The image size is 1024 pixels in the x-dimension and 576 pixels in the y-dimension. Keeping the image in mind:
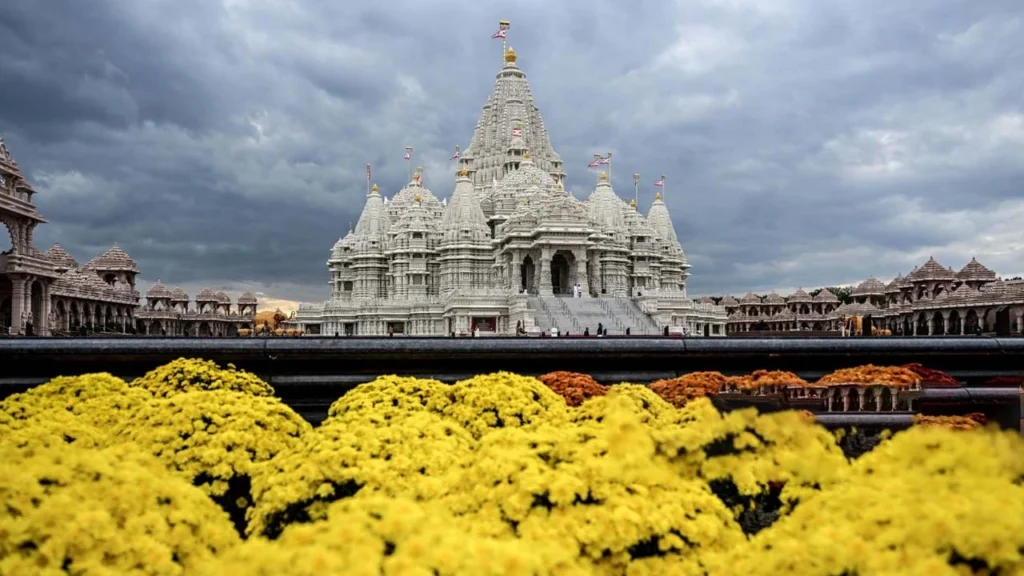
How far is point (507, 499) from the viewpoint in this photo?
20.6 ft

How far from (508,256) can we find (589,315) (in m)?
9.39

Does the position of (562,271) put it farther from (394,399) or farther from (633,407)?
(633,407)

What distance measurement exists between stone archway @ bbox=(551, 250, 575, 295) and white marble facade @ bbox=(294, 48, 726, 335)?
11 centimetres

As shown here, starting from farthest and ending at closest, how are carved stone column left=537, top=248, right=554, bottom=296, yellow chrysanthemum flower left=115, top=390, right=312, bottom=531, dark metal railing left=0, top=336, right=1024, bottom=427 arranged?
carved stone column left=537, top=248, right=554, bottom=296 → dark metal railing left=0, top=336, right=1024, bottom=427 → yellow chrysanthemum flower left=115, top=390, right=312, bottom=531

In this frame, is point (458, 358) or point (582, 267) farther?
point (582, 267)

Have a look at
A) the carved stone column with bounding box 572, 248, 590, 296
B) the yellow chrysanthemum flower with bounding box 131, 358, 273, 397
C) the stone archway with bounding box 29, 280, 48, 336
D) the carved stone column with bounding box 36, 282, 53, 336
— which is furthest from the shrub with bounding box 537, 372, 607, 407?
the stone archway with bounding box 29, 280, 48, 336

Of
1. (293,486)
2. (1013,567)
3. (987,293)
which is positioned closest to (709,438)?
(1013,567)

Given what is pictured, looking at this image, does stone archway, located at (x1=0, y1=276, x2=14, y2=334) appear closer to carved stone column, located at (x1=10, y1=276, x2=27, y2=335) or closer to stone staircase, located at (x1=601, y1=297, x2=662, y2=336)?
carved stone column, located at (x1=10, y1=276, x2=27, y2=335)

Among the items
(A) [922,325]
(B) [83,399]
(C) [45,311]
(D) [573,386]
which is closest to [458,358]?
(D) [573,386]

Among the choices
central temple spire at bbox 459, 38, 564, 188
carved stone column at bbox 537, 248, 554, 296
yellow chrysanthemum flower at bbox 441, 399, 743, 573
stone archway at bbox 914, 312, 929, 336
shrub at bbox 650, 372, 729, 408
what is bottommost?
yellow chrysanthemum flower at bbox 441, 399, 743, 573

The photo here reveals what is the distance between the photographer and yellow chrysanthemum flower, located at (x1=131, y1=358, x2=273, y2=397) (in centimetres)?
1222

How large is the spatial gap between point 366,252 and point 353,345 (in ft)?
150

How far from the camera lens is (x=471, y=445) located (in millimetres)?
8719

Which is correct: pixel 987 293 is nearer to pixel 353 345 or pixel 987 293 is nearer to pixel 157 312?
pixel 353 345
